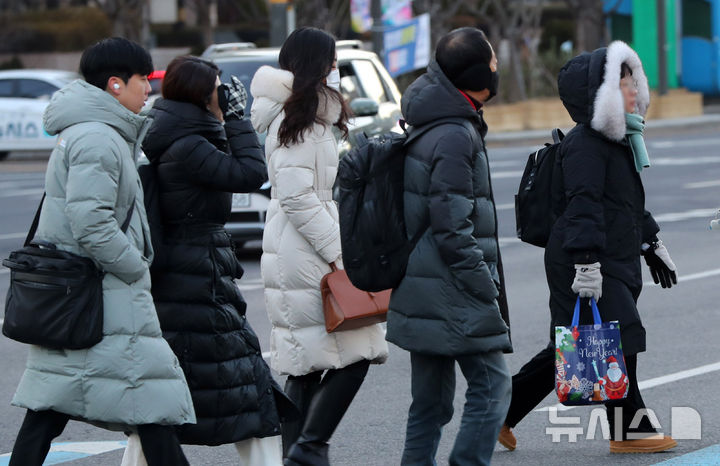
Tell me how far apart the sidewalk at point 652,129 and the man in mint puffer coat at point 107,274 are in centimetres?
2108

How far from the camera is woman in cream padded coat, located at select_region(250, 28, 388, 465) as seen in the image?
5211 millimetres

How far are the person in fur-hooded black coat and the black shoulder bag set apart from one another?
74.1 inches

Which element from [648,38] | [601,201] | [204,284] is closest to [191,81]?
[204,284]

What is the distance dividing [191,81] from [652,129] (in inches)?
950

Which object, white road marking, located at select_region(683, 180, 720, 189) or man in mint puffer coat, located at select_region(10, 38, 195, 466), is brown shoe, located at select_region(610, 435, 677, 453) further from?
white road marking, located at select_region(683, 180, 720, 189)

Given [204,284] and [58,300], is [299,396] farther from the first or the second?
[58,300]

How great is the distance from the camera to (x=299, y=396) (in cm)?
538

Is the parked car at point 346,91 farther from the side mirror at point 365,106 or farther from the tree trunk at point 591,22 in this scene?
the tree trunk at point 591,22

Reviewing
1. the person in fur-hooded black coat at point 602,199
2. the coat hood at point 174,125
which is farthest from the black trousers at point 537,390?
the coat hood at point 174,125

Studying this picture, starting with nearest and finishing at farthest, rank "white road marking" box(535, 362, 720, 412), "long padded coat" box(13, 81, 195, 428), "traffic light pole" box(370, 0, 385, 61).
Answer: "long padded coat" box(13, 81, 195, 428) → "white road marking" box(535, 362, 720, 412) → "traffic light pole" box(370, 0, 385, 61)

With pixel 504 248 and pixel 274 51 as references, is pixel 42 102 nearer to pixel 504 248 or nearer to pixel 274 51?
pixel 274 51

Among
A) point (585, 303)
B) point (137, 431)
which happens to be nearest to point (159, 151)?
point (137, 431)

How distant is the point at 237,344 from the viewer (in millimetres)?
4844

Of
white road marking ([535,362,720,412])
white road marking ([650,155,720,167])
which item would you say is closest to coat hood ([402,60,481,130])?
white road marking ([535,362,720,412])
